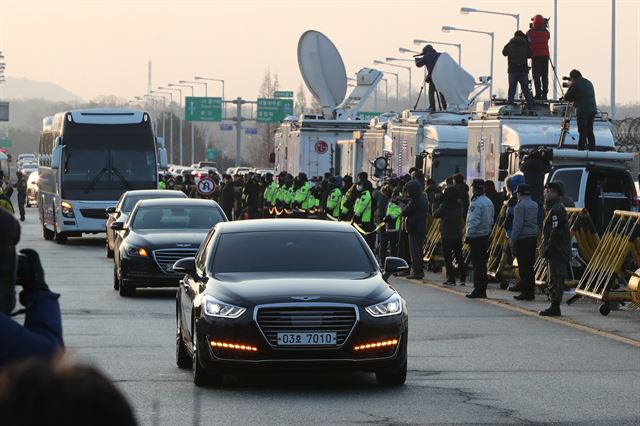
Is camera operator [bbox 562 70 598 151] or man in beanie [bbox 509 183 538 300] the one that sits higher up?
camera operator [bbox 562 70 598 151]

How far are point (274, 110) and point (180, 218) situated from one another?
303 ft

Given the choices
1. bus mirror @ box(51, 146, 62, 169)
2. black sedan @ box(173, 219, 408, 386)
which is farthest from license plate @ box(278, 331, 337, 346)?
bus mirror @ box(51, 146, 62, 169)

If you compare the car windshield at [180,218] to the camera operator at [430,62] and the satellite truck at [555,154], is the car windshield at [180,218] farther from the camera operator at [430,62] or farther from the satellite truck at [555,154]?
the camera operator at [430,62]

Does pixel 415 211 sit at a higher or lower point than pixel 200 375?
higher

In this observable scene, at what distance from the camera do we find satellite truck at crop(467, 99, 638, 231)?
2516 cm

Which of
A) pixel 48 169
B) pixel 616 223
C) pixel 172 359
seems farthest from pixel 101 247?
pixel 172 359

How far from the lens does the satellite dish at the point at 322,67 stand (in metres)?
55.0

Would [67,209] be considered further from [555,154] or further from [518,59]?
[555,154]

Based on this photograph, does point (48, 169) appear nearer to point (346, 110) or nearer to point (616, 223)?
point (346, 110)

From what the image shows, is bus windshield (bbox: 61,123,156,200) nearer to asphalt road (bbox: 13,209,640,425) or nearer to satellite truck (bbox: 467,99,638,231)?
satellite truck (bbox: 467,99,638,231)

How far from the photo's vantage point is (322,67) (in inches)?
2173

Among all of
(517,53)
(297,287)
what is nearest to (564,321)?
(297,287)

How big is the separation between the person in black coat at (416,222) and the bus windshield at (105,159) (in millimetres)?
13076

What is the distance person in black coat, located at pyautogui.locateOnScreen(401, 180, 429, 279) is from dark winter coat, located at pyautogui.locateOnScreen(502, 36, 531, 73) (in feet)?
18.2
